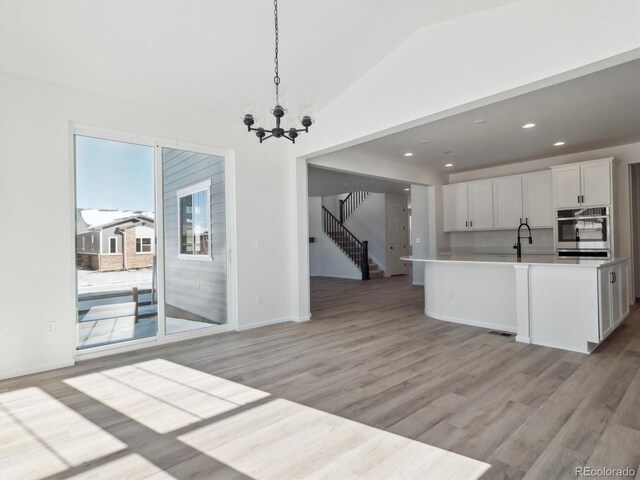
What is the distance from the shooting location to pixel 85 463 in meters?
2.03

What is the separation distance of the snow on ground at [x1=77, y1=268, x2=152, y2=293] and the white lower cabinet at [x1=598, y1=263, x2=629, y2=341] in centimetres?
515

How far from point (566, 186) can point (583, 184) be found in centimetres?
24

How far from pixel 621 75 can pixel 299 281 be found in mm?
4472

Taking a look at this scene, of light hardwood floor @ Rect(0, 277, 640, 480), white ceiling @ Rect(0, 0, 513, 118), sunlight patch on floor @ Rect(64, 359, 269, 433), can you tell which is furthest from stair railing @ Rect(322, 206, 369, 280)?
sunlight patch on floor @ Rect(64, 359, 269, 433)

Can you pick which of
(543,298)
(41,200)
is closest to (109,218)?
(41,200)

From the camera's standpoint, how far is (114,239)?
13.6ft

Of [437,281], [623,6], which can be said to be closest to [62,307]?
[437,281]

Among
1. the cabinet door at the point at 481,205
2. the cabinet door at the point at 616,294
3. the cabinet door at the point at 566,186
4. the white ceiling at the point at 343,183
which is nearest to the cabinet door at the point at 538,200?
the cabinet door at the point at 566,186

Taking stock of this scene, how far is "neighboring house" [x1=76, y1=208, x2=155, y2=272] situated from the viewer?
153 inches

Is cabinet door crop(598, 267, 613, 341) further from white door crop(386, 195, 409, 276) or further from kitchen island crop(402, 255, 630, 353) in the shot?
white door crop(386, 195, 409, 276)

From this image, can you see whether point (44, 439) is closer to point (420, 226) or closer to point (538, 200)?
point (538, 200)

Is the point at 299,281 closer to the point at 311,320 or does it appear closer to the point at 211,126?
the point at 311,320

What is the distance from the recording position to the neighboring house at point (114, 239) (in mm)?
3895

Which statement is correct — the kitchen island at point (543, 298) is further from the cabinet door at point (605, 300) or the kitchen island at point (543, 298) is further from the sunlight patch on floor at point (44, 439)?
the sunlight patch on floor at point (44, 439)
